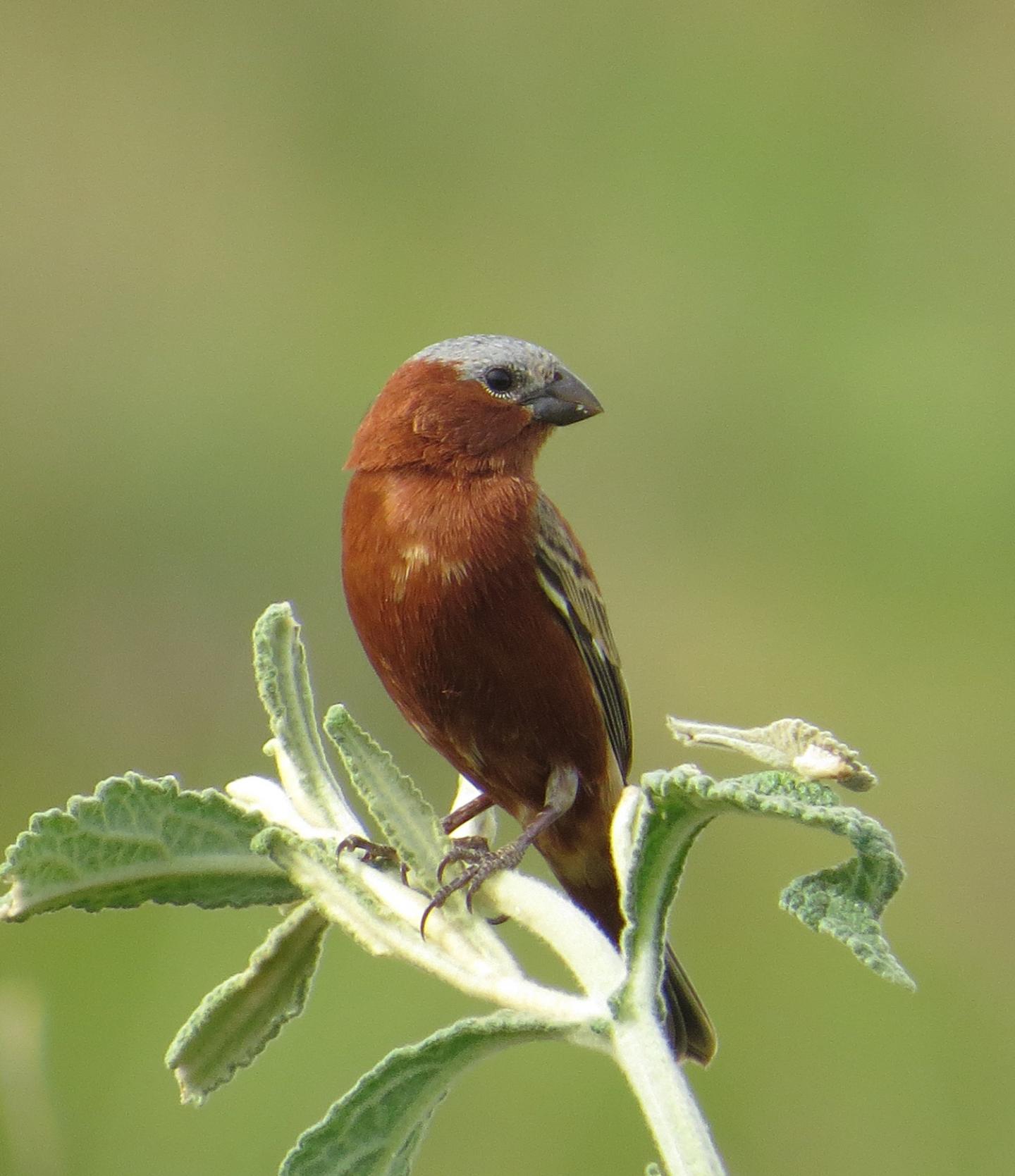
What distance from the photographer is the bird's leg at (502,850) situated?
1.64m

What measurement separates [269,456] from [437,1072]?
732 centimetres

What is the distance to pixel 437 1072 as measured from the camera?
56.8 inches

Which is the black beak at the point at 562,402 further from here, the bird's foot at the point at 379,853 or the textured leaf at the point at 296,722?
the textured leaf at the point at 296,722

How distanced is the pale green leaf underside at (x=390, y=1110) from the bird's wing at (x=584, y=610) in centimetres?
181

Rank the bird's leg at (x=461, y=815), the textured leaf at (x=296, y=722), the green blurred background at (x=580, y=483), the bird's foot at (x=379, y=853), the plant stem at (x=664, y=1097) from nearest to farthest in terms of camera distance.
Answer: the plant stem at (x=664, y=1097) → the textured leaf at (x=296, y=722) → the bird's foot at (x=379, y=853) → the bird's leg at (x=461, y=815) → the green blurred background at (x=580, y=483)

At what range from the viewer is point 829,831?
4.02 feet

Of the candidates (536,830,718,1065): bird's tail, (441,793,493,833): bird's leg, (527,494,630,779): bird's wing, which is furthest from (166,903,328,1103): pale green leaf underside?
(527,494,630,779): bird's wing

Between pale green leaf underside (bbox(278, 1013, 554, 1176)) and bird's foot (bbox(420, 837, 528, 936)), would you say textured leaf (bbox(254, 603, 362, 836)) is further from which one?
pale green leaf underside (bbox(278, 1013, 554, 1176))

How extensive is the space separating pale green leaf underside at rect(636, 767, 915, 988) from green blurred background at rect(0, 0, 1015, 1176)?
1.42 meters

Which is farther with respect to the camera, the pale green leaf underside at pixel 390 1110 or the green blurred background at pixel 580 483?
the green blurred background at pixel 580 483

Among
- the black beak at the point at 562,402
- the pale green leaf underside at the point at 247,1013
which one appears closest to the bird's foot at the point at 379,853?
the pale green leaf underside at the point at 247,1013

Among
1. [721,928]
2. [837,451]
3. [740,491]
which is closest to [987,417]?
[837,451]

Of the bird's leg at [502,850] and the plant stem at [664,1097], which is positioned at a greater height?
the plant stem at [664,1097]

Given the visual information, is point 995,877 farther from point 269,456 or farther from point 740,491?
point 269,456
